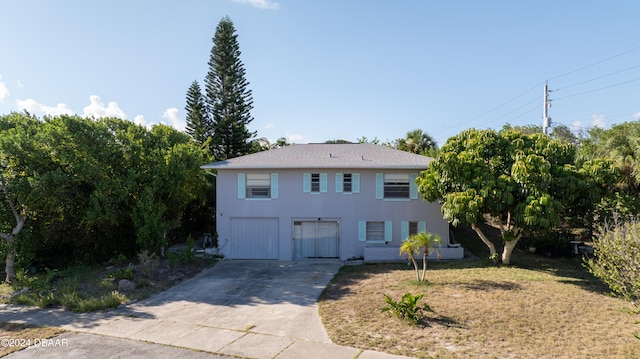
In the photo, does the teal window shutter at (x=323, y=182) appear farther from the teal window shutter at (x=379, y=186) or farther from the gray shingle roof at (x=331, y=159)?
the teal window shutter at (x=379, y=186)

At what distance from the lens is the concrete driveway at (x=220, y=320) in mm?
7574

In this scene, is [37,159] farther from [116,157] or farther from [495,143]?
[495,143]

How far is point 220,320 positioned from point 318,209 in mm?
8571

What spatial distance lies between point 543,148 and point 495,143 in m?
1.64

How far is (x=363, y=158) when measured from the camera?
17.7 meters

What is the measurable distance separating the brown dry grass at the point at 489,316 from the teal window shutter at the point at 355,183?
4.58 metres

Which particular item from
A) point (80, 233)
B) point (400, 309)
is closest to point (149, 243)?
point (80, 233)

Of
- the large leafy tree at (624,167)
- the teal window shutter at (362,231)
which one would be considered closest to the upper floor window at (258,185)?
the teal window shutter at (362,231)

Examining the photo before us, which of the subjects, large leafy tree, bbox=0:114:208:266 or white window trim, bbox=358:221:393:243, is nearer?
large leafy tree, bbox=0:114:208:266

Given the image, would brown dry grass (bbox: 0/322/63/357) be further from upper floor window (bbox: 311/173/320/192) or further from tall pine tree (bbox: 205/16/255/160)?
tall pine tree (bbox: 205/16/255/160)

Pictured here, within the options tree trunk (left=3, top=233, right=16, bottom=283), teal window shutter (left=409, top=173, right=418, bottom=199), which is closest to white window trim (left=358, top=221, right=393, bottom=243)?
teal window shutter (left=409, top=173, right=418, bottom=199)

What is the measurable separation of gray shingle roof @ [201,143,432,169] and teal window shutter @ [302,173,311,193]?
0.64m

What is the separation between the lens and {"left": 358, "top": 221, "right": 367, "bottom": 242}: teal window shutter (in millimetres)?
17125

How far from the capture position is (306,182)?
17.2 m
